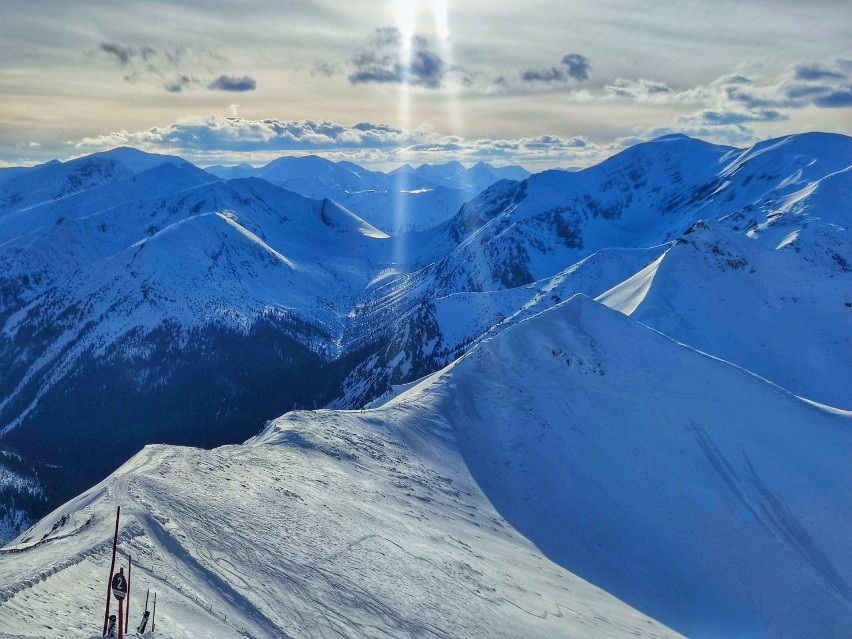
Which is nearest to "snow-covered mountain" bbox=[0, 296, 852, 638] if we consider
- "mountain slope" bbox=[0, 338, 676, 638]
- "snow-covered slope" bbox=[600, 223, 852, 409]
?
"mountain slope" bbox=[0, 338, 676, 638]

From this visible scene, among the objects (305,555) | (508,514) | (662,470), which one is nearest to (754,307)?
(662,470)

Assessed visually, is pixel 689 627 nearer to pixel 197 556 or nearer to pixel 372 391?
pixel 197 556

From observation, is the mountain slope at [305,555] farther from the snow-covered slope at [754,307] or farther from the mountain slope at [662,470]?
the snow-covered slope at [754,307]

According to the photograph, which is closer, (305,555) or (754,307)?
(305,555)

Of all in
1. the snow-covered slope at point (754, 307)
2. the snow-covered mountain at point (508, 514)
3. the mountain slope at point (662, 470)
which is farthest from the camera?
the snow-covered slope at point (754, 307)

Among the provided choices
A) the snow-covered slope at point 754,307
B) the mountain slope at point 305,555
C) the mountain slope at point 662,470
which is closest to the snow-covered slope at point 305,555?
the mountain slope at point 305,555

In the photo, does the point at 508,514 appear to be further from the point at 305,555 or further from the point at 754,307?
the point at 754,307

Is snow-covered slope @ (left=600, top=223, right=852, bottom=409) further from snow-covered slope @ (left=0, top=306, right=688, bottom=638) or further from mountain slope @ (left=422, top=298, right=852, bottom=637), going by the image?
snow-covered slope @ (left=0, top=306, right=688, bottom=638)

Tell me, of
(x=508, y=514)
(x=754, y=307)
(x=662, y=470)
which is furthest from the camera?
(x=754, y=307)
